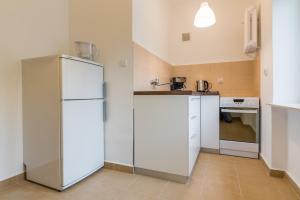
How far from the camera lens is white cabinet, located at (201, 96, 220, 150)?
2799 millimetres

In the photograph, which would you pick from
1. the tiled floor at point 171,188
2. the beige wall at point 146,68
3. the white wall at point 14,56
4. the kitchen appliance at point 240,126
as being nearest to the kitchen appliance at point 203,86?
the kitchen appliance at point 240,126

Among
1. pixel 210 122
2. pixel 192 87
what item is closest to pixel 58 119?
pixel 210 122

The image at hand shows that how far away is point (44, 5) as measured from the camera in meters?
2.18

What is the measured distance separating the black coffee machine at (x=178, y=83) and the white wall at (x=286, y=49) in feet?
5.10

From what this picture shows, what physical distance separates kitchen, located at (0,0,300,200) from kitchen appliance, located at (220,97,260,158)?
0.01m

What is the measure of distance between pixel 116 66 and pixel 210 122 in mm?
1726

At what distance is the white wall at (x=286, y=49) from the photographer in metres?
1.88

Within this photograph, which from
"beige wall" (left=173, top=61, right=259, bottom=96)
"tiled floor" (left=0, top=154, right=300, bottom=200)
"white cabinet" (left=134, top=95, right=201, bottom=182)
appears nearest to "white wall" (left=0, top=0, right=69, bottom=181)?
"tiled floor" (left=0, top=154, right=300, bottom=200)

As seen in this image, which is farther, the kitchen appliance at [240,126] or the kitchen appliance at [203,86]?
the kitchen appliance at [203,86]

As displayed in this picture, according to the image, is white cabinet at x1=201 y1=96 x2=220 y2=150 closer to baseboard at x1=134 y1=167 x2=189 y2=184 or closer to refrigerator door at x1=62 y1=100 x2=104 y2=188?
baseboard at x1=134 y1=167 x2=189 y2=184

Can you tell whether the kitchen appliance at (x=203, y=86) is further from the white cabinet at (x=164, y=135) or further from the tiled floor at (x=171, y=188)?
the tiled floor at (x=171, y=188)

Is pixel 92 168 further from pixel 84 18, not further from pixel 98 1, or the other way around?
pixel 98 1

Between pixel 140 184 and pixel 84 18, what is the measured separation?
87.5 inches

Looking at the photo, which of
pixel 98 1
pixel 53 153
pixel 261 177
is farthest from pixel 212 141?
pixel 98 1
